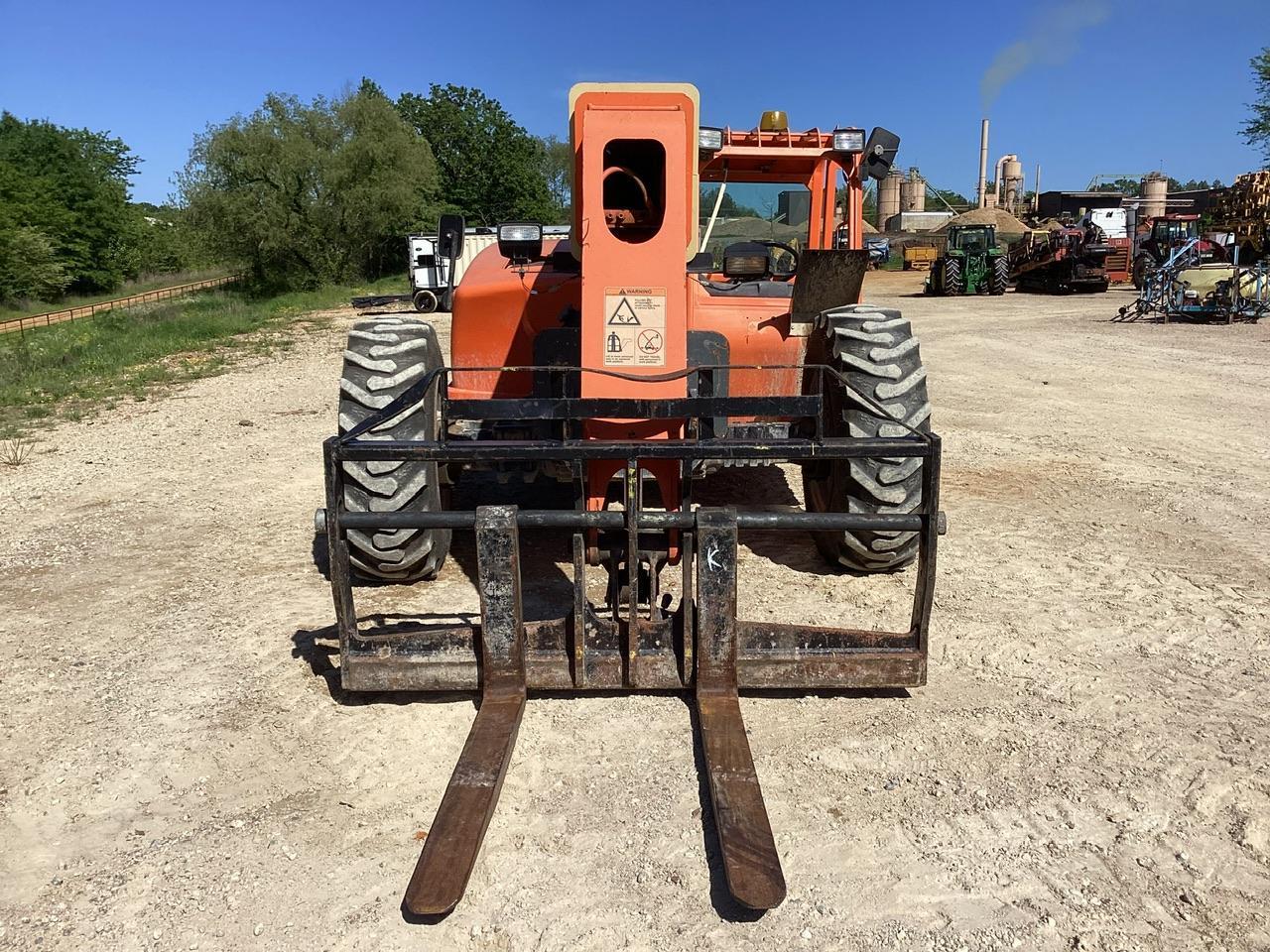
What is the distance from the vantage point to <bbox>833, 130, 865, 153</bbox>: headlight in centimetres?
571

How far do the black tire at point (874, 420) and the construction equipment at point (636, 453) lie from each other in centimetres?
1

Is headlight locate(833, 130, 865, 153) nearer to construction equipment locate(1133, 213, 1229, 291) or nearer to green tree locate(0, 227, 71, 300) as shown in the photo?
construction equipment locate(1133, 213, 1229, 291)

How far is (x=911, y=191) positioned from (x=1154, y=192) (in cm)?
1352

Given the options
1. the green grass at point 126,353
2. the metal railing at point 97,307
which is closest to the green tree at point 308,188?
the metal railing at point 97,307

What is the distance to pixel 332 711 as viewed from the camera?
3641 millimetres

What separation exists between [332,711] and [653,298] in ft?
7.20

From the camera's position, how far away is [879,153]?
5.59 m

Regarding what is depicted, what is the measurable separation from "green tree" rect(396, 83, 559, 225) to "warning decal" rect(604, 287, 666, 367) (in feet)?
197

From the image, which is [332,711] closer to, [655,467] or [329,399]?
[655,467]

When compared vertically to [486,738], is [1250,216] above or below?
above

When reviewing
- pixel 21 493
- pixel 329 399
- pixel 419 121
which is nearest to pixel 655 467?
pixel 21 493

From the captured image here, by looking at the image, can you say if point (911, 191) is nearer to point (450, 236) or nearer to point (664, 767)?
point (450, 236)

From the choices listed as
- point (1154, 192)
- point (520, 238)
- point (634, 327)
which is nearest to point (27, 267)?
point (520, 238)

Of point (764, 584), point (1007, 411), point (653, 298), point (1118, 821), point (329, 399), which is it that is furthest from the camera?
point (329, 399)
